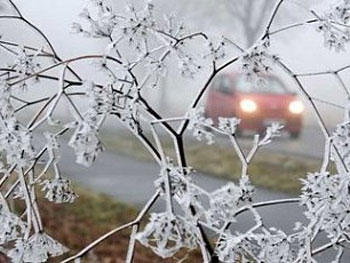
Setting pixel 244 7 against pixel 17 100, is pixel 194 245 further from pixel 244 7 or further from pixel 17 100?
pixel 244 7

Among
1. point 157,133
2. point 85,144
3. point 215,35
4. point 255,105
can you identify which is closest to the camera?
point 85,144

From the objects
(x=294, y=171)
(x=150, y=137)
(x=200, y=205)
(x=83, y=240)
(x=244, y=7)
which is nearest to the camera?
(x=200, y=205)

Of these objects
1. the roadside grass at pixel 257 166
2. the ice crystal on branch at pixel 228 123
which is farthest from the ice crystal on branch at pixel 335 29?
the roadside grass at pixel 257 166

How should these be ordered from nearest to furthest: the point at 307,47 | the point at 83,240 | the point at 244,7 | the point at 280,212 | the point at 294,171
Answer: the point at 307,47 < the point at 280,212 < the point at 244,7 < the point at 83,240 < the point at 294,171

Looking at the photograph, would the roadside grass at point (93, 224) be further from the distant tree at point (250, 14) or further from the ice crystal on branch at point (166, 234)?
the ice crystal on branch at point (166, 234)

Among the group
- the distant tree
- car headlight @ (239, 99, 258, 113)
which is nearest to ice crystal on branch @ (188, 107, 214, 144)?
the distant tree

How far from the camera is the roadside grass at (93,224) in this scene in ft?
7.15

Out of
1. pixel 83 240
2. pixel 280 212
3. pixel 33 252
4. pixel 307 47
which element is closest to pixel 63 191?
pixel 33 252

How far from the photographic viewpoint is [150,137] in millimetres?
731

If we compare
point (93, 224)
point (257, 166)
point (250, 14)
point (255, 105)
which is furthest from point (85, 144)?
point (257, 166)

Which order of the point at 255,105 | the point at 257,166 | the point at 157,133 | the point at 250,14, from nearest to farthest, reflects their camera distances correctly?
the point at 157,133
the point at 250,14
the point at 255,105
the point at 257,166

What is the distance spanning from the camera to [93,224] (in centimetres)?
263

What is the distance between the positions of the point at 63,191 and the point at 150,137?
0.31ft

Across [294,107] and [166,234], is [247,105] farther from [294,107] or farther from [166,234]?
[166,234]
